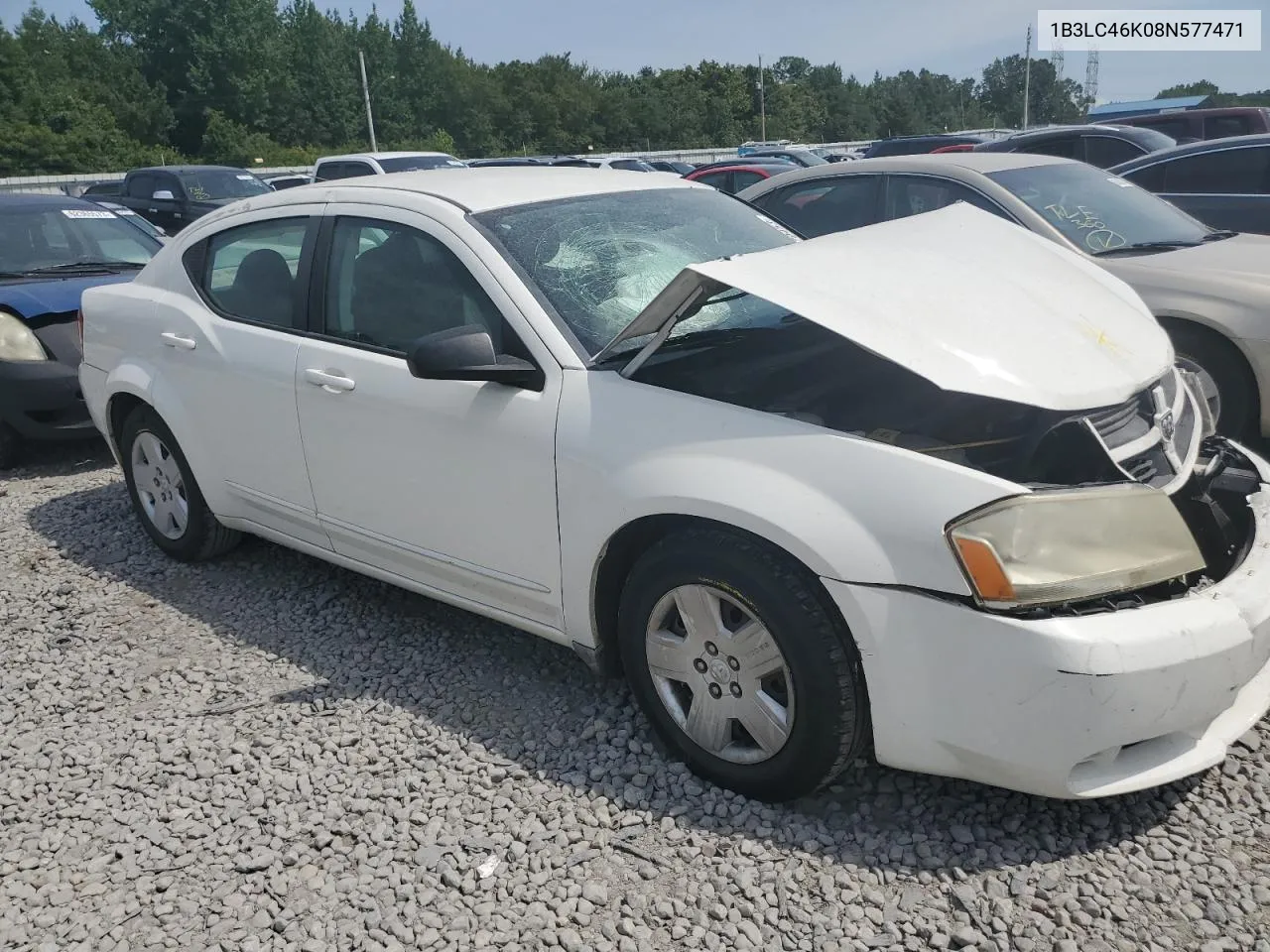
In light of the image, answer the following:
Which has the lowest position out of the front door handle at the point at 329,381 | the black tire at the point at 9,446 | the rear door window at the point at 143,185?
the black tire at the point at 9,446

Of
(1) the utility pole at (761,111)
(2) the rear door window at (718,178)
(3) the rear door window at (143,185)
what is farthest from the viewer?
(1) the utility pole at (761,111)

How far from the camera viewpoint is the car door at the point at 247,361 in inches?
150

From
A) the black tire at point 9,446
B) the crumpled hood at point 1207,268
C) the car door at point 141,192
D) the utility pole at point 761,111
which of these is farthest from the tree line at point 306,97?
the crumpled hood at point 1207,268

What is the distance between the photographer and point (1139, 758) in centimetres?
239

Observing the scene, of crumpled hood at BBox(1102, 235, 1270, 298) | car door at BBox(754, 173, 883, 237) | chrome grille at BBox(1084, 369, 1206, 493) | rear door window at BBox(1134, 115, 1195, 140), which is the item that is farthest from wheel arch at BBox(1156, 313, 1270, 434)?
rear door window at BBox(1134, 115, 1195, 140)

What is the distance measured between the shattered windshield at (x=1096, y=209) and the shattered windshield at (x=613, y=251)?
8.54 ft

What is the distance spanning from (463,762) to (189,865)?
775mm

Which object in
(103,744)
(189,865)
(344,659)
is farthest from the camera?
(344,659)

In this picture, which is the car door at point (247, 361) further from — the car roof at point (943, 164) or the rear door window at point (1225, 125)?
the rear door window at point (1225, 125)

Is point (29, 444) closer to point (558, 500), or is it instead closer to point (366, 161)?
point (558, 500)

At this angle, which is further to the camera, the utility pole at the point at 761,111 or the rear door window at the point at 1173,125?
Answer: the utility pole at the point at 761,111

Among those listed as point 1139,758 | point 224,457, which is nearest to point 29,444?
point 224,457

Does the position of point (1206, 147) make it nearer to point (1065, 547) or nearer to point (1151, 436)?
point (1151, 436)

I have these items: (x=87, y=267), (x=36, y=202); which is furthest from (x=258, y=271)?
(x=36, y=202)
